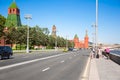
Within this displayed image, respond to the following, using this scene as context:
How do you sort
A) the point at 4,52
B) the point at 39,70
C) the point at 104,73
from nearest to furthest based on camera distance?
the point at 104,73 → the point at 39,70 → the point at 4,52

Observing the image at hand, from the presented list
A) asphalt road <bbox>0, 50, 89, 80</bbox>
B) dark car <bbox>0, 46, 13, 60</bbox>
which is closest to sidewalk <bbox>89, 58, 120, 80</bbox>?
asphalt road <bbox>0, 50, 89, 80</bbox>

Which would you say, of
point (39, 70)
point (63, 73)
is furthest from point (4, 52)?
point (63, 73)

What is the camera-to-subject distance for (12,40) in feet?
260

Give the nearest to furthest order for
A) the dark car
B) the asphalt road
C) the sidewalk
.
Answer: the sidewalk
the asphalt road
the dark car

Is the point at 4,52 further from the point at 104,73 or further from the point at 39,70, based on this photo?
the point at 104,73

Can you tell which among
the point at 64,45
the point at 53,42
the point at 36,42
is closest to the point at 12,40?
the point at 36,42

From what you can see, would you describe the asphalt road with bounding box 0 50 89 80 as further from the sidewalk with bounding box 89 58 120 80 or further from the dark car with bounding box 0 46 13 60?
the dark car with bounding box 0 46 13 60

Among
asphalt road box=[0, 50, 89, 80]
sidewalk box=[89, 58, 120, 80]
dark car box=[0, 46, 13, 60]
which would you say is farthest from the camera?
dark car box=[0, 46, 13, 60]

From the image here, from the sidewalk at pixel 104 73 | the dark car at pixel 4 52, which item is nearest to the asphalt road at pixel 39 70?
the sidewalk at pixel 104 73

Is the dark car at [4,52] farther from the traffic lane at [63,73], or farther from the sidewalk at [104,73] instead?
the sidewalk at [104,73]

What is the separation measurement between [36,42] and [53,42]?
118ft

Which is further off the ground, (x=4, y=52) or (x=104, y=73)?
(x=4, y=52)

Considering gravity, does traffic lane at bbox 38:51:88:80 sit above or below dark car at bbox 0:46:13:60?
below

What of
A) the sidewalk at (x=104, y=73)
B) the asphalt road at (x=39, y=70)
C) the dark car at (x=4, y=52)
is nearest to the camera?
the sidewalk at (x=104, y=73)
